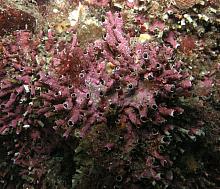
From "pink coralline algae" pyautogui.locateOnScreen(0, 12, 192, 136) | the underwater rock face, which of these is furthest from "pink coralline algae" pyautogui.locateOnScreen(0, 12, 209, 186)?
the underwater rock face

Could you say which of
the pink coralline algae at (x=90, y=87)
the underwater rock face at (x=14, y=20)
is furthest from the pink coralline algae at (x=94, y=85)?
the underwater rock face at (x=14, y=20)

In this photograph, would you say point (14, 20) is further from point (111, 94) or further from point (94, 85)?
point (111, 94)

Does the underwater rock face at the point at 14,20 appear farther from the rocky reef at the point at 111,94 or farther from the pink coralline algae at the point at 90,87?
the pink coralline algae at the point at 90,87

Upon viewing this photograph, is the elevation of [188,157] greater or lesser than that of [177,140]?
lesser

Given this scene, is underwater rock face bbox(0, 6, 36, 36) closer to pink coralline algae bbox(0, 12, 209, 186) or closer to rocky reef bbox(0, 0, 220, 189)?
rocky reef bbox(0, 0, 220, 189)

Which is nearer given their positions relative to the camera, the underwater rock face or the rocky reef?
the rocky reef

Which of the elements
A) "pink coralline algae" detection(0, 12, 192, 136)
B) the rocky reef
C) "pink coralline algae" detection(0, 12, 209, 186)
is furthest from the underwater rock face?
"pink coralline algae" detection(0, 12, 192, 136)

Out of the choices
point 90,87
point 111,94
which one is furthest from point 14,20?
point 111,94

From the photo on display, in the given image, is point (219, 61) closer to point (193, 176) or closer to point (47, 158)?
point (193, 176)

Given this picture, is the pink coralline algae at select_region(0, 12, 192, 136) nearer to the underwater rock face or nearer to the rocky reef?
the rocky reef

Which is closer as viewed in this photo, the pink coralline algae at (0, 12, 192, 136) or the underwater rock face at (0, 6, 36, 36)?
the pink coralline algae at (0, 12, 192, 136)

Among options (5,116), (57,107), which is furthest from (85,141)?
(5,116)
